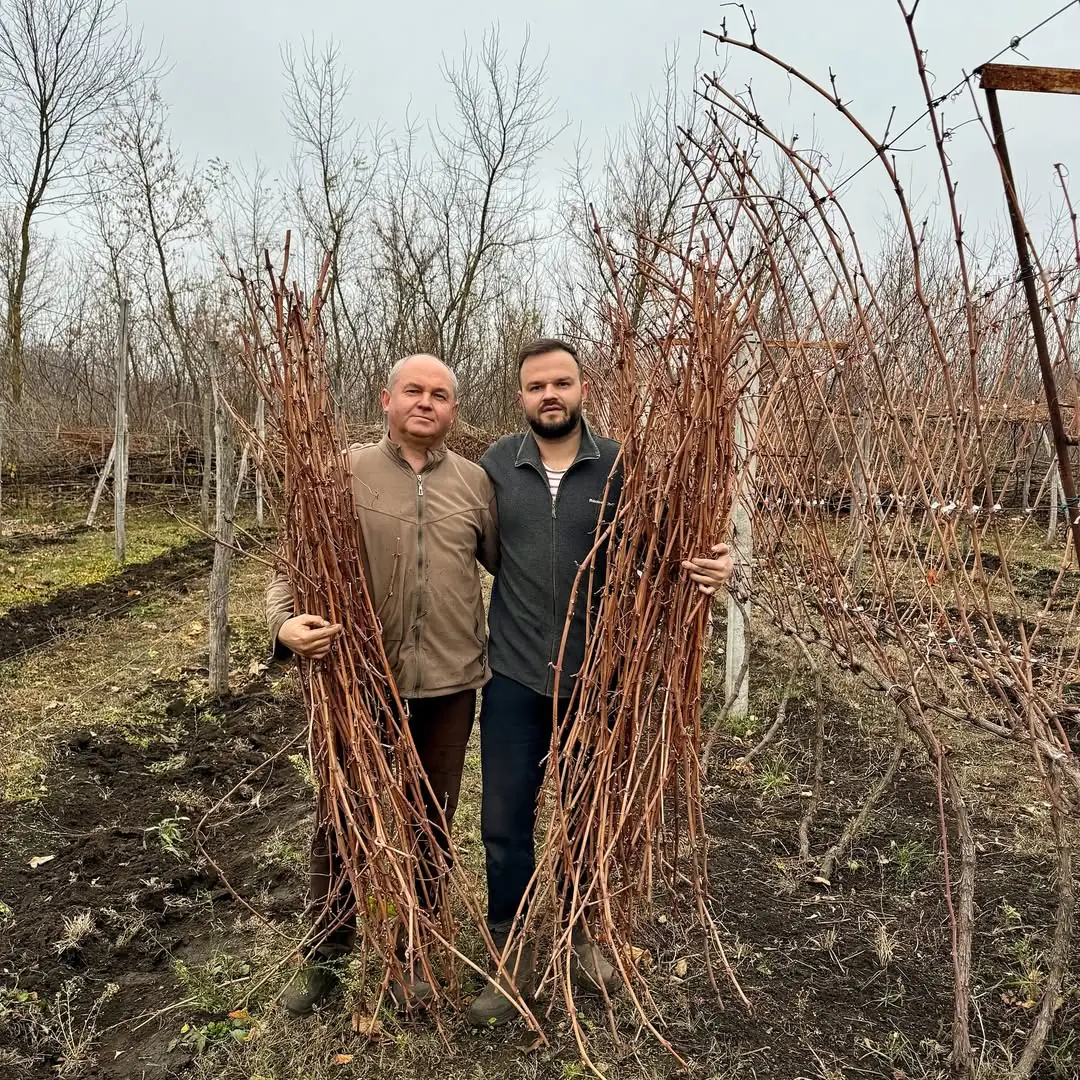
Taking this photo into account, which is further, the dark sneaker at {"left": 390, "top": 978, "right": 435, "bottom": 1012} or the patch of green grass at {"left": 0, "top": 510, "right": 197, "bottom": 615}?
the patch of green grass at {"left": 0, "top": 510, "right": 197, "bottom": 615}

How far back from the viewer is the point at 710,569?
184cm

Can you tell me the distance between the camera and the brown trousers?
2.03 meters

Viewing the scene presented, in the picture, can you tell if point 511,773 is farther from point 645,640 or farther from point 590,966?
point 590,966

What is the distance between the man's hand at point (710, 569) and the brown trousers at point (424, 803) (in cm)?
67

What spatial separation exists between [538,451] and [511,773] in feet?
2.74

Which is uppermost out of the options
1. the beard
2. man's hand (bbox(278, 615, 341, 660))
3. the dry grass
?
the beard

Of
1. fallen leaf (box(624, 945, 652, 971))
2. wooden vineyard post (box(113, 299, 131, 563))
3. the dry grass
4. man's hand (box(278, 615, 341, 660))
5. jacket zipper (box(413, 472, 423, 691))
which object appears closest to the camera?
man's hand (box(278, 615, 341, 660))

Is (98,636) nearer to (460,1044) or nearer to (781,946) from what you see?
(460,1044)

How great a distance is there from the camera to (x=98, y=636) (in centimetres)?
568

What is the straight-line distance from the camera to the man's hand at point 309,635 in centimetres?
180

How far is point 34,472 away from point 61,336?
906 cm

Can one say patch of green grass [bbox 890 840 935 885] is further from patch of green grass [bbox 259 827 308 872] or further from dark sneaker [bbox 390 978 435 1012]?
patch of green grass [bbox 259 827 308 872]

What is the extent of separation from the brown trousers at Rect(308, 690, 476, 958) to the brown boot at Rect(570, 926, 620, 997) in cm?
44

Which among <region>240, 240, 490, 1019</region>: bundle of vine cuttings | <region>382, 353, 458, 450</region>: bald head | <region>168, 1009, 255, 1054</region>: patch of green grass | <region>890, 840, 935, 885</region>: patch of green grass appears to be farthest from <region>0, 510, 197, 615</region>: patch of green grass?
<region>890, 840, 935, 885</region>: patch of green grass
